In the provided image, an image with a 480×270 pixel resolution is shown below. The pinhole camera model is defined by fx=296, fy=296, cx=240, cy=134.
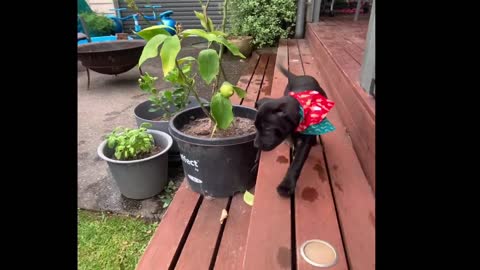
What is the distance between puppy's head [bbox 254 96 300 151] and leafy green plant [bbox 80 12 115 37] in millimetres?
5880

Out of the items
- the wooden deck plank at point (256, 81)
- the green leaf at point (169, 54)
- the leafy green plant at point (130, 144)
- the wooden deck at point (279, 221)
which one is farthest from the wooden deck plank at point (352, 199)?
the leafy green plant at point (130, 144)

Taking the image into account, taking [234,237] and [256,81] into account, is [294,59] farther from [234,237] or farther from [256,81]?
[234,237]

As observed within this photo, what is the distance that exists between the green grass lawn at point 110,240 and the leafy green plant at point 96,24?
17.2 ft

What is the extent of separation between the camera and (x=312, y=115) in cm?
132

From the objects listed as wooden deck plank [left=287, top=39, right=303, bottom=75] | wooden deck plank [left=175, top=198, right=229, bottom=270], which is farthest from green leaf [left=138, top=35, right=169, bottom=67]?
wooden deck plank [left=287, top=39, right=303, bottom=75]

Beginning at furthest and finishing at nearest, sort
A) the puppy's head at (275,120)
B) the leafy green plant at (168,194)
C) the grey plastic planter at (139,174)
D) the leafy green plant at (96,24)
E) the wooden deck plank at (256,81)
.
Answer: the leafy green plant at (96,24), the wooden deck plank at (256,81), the leafy green plant at (168,194), the grey plastic planter at (139,174), the puppy's head at (275,120)

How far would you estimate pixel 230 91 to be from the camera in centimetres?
150

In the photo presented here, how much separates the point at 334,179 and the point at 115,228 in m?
1.30

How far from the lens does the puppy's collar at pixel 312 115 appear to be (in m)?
1.31

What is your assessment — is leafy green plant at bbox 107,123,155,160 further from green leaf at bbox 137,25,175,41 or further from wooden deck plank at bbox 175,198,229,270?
green leaf at bbox 137,25,175,41

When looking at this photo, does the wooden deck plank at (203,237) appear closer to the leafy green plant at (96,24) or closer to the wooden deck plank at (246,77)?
the wooden deck plank at (246,77)
